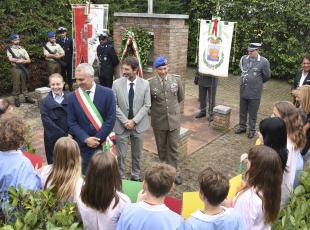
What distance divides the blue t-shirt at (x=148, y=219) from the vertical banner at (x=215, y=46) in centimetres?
571

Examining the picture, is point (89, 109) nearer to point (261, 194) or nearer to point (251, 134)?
point (261, 194)

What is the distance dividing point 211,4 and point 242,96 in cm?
784

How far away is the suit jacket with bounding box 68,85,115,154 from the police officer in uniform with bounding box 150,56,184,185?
930 mm

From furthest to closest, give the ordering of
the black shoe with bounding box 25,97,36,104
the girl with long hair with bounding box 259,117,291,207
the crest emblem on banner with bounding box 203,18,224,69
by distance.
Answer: the black shoe with bounding box 25,97,36,104
the crest emblem on banner with bounding box 203,18,224,69
the girl with long hair with bounding box 259,117,291,207

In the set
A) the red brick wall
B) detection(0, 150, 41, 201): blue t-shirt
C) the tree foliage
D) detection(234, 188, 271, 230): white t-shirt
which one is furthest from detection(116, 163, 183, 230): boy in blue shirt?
the red brick wall

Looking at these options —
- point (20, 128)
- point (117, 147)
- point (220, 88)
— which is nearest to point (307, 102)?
point (117, 147)

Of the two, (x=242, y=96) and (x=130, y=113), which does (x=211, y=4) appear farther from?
(x=130, y=113)

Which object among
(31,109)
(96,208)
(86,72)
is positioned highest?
(86,72)

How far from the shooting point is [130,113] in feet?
Answer: 15.5

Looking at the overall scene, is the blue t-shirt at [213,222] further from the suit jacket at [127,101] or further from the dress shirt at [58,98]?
the dress shirt at [58,98]

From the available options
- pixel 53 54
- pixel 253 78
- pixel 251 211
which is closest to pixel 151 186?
pixel 251 211

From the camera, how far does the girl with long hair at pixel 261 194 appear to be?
253cm

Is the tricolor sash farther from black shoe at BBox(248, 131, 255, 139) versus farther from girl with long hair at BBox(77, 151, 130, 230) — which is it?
black shoe at BBox(248, 131, 255, 139)

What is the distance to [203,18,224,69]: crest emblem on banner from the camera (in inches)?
302
